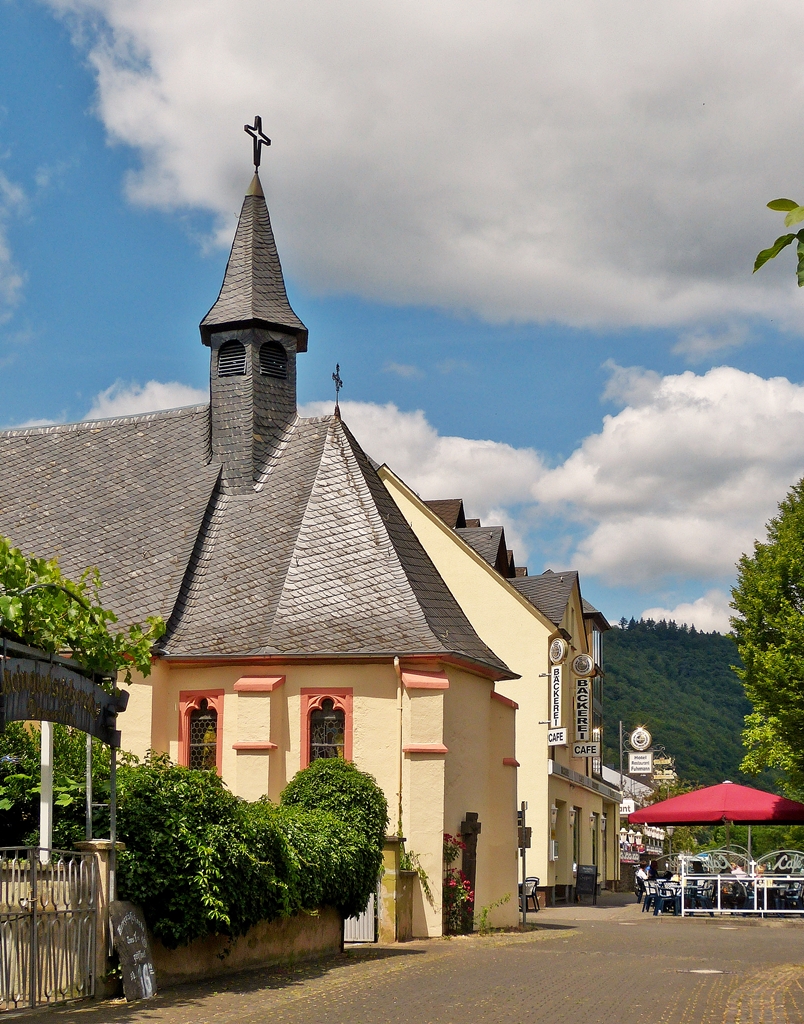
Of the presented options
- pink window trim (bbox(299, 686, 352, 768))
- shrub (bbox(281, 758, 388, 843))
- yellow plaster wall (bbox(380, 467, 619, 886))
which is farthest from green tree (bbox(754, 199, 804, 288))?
yellow plaster wall (bbox(380, 467, 619, 886))

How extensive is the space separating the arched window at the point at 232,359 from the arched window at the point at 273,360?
42cm

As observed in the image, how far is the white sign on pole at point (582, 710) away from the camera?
127 feet

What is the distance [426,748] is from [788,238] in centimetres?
1976

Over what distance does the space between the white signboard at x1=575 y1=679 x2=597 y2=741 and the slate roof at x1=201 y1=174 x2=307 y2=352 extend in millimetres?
15627

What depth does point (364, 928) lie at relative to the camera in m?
20.0

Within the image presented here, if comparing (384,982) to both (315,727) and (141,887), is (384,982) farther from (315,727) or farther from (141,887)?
(315,727)

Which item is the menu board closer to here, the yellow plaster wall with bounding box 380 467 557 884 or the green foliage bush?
the green foliage bush

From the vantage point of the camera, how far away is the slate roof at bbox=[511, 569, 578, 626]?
39.1 metres

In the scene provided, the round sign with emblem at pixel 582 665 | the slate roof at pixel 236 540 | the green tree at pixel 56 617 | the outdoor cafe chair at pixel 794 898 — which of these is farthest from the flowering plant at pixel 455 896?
the round sign with emblem at pixel 582 665

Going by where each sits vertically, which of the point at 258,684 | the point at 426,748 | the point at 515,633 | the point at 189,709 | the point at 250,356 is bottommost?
the point at 426,748

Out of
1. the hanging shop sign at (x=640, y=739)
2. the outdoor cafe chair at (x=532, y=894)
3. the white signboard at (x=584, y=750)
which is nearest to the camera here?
the outdoor cafe chair at (x=532, y=894)

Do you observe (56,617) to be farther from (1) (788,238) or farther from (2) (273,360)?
(2) (273,360)

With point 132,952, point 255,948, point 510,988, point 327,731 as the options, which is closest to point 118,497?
point 327,731

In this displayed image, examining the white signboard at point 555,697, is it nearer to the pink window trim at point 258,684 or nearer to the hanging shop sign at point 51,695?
the pink window trim at point 258,684
